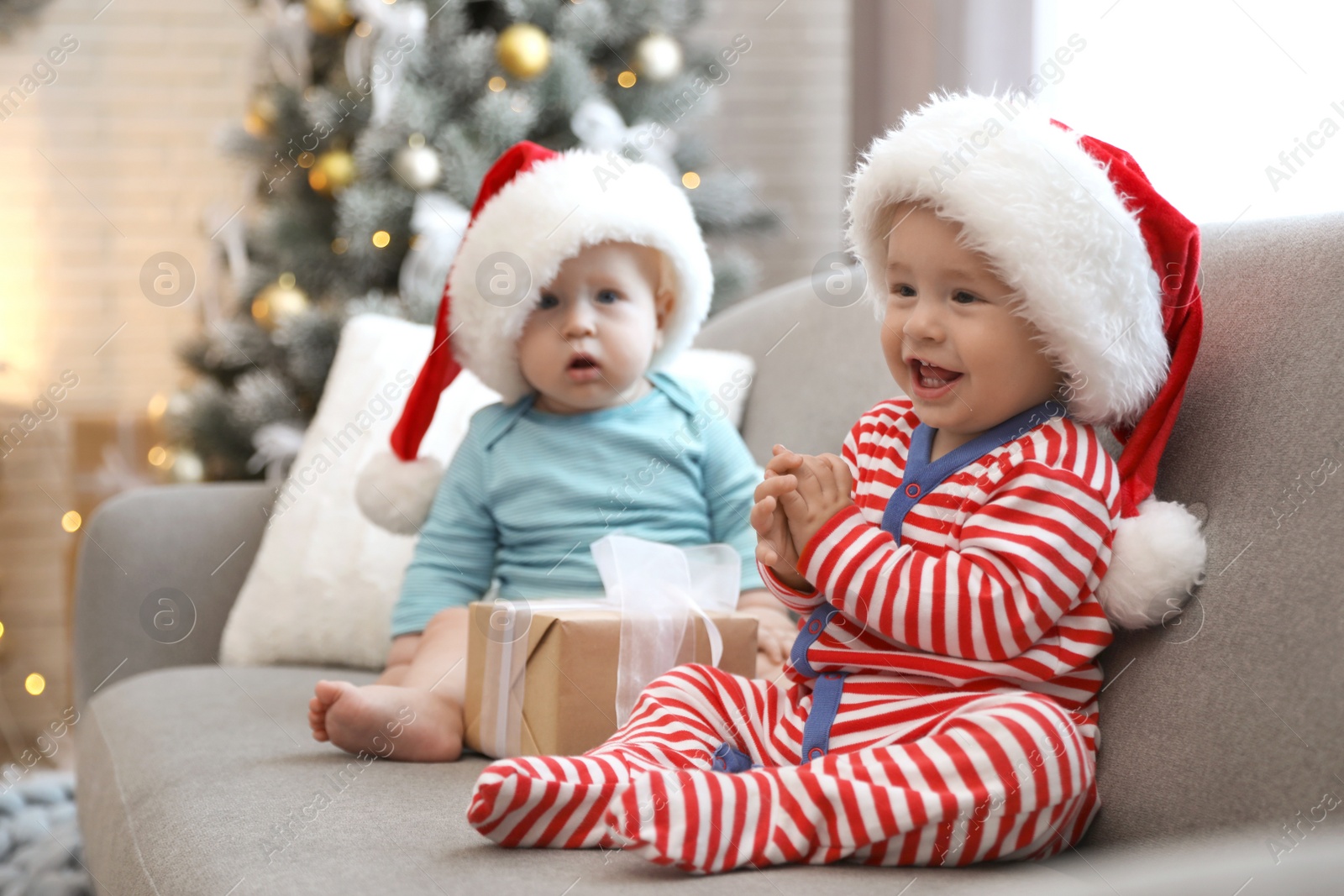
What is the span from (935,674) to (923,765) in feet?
0.36

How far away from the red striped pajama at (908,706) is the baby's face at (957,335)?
3cm

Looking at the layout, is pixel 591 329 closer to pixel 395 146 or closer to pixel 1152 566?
pixel 1152 566

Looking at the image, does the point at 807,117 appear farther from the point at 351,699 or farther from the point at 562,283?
the point at 351,699

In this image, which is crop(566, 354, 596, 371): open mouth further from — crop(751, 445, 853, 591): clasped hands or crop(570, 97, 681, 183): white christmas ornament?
crop(570, 97, 681, 183): white christmas ornament

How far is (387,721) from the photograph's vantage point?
1.07 meters

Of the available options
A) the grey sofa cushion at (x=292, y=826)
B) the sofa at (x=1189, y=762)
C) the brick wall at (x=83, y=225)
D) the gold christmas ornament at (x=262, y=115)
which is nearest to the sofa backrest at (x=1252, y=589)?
the sofa at (x=1189, y=762)

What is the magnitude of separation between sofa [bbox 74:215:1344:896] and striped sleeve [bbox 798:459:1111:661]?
0.32ft

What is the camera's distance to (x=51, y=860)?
65.2 inches

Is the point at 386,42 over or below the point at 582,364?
over

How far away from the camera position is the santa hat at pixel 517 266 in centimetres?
134

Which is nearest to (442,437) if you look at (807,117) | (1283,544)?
(1283,544)

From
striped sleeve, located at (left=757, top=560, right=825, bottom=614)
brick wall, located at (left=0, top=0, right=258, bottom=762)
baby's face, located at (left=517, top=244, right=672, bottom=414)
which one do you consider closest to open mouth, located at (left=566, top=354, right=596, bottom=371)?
Result: baby's face, located at (left=517, top=244, right=672, bottom=414)

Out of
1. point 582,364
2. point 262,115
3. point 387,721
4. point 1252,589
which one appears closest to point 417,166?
point 262,115

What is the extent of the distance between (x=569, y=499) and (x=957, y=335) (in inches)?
22.7
